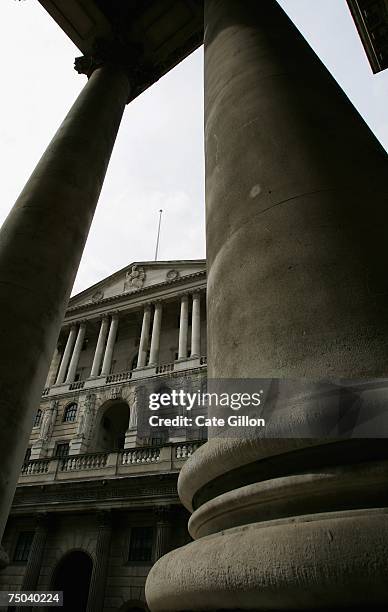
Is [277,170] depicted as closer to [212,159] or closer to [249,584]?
[212,159]

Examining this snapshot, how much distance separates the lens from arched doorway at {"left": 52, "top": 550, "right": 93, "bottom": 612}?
55.4ft

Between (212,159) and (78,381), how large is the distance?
30.1 metres

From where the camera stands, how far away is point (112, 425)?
28.5 meters

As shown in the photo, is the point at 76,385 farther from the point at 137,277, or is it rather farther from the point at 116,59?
the point at 116,59

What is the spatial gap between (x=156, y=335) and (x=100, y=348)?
5009 millimetres

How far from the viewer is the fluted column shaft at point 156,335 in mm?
29766

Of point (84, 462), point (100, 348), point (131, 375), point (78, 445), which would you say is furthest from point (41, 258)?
point (100, 348)

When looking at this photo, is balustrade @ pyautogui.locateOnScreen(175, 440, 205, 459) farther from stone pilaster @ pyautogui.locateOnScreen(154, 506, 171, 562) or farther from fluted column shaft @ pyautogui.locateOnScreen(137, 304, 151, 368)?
fluted column shaft @ pyautogui.locateOnScreen(137, 304, 151, 368)

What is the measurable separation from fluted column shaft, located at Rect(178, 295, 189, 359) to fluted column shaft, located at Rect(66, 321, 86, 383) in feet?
29.4

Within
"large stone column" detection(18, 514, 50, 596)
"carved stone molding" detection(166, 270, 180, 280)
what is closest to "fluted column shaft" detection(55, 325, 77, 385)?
"carved stone molding" detection(166, 270, 180, 280)

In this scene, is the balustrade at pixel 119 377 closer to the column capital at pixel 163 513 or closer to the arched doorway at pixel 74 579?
the arched doorway at pixel 74 579

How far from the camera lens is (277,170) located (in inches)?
89.9

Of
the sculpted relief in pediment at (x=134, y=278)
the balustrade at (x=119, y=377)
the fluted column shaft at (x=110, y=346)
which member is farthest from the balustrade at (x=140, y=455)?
the sculpted relief in pediment at (x=134, y=278)

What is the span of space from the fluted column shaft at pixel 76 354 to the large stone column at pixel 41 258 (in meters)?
27.6
